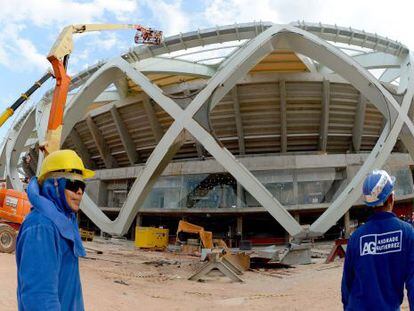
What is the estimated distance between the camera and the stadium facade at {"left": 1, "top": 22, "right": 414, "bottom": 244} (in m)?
21.1

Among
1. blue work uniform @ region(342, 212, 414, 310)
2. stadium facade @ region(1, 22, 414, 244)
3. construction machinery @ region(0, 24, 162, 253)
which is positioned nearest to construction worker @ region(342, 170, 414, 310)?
blue work uniform @ region(342, 212, 414, 310)

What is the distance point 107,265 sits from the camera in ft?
45.6

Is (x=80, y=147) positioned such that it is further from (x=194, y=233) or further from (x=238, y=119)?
(x=194, y=233)

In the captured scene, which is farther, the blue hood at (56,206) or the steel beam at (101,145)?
the steel beam at (101,145)

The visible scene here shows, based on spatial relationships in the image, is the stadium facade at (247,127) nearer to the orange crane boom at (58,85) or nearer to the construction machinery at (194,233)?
the construction machinery at (194,233)

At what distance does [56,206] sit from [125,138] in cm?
2977

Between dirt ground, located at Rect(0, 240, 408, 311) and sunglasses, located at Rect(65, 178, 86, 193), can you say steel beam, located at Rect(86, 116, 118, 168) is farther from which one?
sunglasses, located at Rect(65, 178, 86, 193)

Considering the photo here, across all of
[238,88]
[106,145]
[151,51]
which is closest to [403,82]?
[238,88]

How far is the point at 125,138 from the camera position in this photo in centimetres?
3103

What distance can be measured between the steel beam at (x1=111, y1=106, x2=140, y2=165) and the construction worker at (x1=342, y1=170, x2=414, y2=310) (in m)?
28.3

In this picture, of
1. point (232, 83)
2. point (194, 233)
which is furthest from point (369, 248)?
point (232, 83)

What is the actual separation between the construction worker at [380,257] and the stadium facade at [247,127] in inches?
651

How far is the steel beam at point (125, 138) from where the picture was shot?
97.1 ft

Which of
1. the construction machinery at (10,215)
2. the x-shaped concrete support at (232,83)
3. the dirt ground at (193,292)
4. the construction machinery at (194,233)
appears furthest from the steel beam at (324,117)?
the construction machinery at (10,215)
